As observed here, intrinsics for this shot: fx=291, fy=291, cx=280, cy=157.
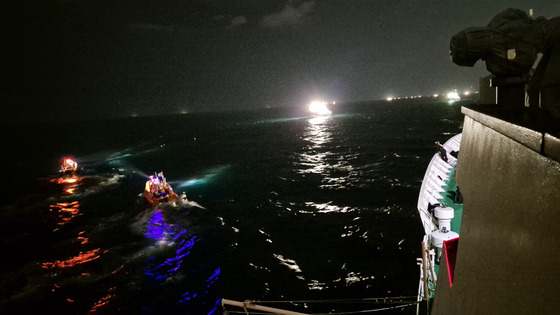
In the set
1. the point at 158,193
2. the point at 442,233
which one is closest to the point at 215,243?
the point at 158,193

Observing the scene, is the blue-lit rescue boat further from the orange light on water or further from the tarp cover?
the tarp cover

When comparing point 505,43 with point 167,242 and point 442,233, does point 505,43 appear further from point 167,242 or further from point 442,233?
point 167,242

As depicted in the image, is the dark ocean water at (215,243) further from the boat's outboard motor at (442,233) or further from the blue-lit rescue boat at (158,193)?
the boat's outboard motor at (442,233)

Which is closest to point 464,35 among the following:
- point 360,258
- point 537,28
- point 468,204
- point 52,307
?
point 537,28

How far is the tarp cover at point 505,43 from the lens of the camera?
3.62 metres

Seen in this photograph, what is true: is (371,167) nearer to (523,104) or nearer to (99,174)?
(523,104)

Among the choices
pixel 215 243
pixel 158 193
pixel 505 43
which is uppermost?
pixel 505 43

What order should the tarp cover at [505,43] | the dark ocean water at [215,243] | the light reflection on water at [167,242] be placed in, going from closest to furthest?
the tarp cover at [505,43] → the dark ocean water at [215,243] → the light reflection on water at [167,242]

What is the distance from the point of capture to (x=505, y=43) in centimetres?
382

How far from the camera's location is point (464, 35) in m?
4.05

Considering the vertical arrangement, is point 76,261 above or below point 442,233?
below

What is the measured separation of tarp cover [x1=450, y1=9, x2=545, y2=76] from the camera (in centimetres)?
362

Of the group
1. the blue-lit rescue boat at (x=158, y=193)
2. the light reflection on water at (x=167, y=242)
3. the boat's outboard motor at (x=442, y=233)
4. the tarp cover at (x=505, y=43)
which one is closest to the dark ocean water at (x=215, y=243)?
the light reflection on water at (x=167, y=242)

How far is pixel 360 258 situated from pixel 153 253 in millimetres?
12838
